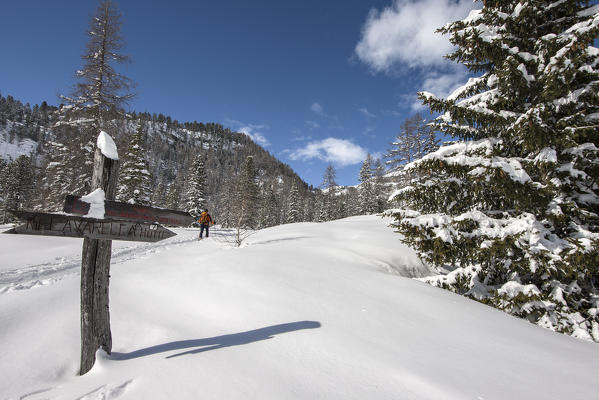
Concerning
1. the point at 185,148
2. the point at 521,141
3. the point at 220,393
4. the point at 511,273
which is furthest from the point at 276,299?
the point at 185,148

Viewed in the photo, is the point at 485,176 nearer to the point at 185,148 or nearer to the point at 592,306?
the point at 592,306

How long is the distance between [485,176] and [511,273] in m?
2.63

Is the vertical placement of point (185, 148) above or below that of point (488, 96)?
above

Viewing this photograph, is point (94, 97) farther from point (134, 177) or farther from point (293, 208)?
point (293, 208)

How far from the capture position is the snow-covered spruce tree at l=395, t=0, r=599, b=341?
5.25 metres

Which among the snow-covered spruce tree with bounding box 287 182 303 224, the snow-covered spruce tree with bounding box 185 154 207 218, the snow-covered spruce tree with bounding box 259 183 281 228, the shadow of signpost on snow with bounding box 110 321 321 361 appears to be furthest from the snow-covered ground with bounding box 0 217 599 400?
the snow-covered spruce tree with bounding box 259 183 281 228

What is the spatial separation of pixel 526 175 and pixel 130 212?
7059 millimetres

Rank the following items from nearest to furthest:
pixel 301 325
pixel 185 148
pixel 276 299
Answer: pixel 301 325 < pixel 276 299 < pixel 185 148

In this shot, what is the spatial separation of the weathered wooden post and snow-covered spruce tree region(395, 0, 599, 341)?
591 centimetres

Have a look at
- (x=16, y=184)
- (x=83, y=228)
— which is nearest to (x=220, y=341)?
(x=83, y=228)

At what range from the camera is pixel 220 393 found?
8.09 feet

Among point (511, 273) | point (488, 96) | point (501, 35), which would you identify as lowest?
point (511, 273)

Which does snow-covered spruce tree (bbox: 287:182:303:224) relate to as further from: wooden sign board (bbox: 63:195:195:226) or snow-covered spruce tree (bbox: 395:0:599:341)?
wooden sign board (bbox: 63:195:195:226)

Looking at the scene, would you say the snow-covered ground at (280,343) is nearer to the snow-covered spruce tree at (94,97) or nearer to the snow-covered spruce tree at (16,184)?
the snow-covered spruce tree at (94,97)
